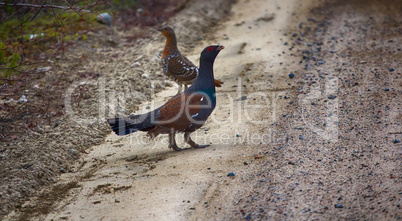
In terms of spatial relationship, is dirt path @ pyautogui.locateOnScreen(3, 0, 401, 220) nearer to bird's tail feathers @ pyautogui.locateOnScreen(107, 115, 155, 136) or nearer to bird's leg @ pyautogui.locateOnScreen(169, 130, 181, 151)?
bird's leg @ pyautogui.locateOnScreen(169, 130, 181, 151)

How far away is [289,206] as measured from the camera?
451 cm

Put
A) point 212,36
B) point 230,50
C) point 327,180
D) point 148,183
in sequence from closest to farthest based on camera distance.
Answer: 1. point 327,180
2. point 148,183
3. point 230,50
4. point 212,36

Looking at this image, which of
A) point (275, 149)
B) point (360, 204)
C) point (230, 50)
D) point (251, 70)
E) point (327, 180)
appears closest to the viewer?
point (360, 204)

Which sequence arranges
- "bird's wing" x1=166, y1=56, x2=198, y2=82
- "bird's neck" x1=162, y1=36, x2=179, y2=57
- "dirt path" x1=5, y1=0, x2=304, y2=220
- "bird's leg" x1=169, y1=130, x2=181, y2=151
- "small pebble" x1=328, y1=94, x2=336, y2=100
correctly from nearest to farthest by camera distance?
"dirt path" x1=5, y1=0, x2=304, y2=220, "bird's leg" x1=169, y1=130, x2=181, y2=151, "small pebble" x1=328, y1=94, x2=336, y2=100, "bird's wing" x1=166, y1=56, x2=198, y2=82, "bird's neck" x1=162, y1=36, x2=179, y2=57

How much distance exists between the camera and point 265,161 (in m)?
5.45

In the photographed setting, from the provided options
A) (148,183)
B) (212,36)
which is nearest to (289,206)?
(148,183)

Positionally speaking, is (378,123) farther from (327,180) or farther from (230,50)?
(230,50)

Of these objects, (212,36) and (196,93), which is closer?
(196,93)

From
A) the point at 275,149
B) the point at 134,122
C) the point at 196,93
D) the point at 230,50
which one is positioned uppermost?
the point at 230,50

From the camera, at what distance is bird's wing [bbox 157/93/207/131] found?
586cm

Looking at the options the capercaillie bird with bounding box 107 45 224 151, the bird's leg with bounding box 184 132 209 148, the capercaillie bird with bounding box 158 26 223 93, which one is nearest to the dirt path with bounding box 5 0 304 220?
the bird's leg with bounding box 184 132 209 148

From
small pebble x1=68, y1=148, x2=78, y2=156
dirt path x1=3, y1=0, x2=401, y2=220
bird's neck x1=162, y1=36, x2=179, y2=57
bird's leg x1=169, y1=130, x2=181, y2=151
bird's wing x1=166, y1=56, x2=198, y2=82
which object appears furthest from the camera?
bird's neck x1=162, y1=36, x2=179, y2=57

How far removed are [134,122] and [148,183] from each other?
1061 mm

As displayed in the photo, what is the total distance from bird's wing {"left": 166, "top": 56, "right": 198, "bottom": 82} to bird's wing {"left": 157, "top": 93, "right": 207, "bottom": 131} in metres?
1.89
